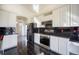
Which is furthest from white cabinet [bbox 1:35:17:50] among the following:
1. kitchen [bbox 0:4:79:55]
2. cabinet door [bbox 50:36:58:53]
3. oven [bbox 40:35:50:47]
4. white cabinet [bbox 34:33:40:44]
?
cabinet door [bbox 50:36:58:53]

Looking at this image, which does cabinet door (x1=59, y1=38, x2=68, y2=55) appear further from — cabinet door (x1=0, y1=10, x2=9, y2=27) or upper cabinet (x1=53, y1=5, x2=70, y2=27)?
cabinet door (x1=0, y1=10, x2=9, y2=27)

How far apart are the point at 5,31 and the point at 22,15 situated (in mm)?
397

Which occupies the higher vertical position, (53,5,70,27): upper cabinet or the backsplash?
(53,5,70,27): upper cabinet

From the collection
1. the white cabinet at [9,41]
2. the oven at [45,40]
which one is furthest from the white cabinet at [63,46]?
the white cabinet at [9,41]

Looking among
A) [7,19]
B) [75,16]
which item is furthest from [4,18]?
[75,16]

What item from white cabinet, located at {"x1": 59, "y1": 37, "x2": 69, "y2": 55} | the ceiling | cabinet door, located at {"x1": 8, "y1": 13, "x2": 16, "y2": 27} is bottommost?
white cabinet, located at {"x1": 59, "y1": 37, "x2": 69, "y2": 55}

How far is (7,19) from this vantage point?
1.74 m

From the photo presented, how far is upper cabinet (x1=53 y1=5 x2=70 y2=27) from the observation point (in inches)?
69.8

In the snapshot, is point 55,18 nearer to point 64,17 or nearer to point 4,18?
point 64,17

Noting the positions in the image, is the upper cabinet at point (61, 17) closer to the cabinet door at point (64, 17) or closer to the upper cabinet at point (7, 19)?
the cabinet door at point (64, 17)

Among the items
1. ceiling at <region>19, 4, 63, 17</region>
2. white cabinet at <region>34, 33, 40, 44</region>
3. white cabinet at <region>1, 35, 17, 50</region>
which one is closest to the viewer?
ceiling at <region>19, 4, 63, 17</region>
